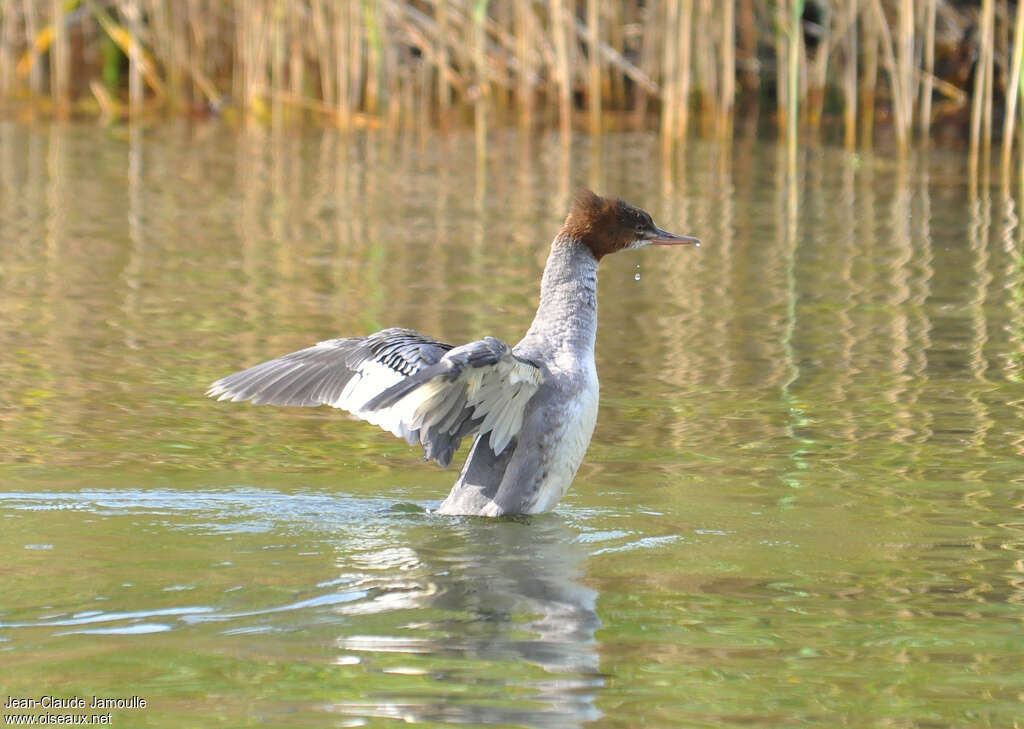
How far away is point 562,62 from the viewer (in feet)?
56.7

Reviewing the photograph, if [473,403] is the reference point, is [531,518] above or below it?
below

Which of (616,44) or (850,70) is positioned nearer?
(850,70)

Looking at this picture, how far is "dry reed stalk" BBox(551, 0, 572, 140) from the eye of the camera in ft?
56.0

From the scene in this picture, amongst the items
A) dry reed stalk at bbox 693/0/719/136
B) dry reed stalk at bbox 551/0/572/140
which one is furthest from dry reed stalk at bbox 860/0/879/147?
dry reed stalk at bbox 551/0/572/140

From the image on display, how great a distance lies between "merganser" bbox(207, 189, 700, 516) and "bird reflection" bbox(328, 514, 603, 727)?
0.18 metres

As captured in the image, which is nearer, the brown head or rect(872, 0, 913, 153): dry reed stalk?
the brown head

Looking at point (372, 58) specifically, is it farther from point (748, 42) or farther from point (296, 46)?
point (748, 42)

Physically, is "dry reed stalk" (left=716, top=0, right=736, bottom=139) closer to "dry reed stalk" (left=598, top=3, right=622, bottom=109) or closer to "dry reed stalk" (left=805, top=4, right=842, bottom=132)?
"dry reed stalk" (left=805, top=4, right=842, bottom=132)

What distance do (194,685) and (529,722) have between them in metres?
0.87

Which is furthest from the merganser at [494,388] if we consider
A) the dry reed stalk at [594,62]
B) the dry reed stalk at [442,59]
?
the dry reed stalk at [442,59]

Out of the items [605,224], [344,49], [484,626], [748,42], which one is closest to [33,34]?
[344,49]

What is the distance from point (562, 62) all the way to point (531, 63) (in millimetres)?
664


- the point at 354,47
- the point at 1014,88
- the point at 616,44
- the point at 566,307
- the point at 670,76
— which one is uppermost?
A: the point at 616,44

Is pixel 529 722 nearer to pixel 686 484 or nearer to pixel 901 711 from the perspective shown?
pixel 901 711
